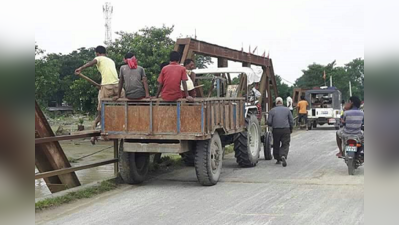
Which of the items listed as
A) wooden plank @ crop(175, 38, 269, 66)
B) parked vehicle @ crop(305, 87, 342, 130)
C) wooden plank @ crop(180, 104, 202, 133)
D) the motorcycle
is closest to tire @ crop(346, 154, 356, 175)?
the motorcycle

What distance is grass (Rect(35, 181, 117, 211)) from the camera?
25.8 ft

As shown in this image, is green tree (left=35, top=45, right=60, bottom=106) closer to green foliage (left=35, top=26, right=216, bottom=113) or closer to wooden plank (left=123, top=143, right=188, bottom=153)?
green foliage (left=35, top=26, right=216, bottom=113)

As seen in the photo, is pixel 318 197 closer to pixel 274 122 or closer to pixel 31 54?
pixel 274 122

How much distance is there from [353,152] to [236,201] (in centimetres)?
372

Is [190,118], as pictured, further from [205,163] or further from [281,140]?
[281,140]

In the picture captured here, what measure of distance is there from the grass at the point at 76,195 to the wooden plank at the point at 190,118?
1.91 meters

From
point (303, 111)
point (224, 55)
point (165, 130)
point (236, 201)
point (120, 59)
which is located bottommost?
point (236, 201)

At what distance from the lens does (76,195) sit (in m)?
8.69

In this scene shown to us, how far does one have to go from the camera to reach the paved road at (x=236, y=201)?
7059 millimetres

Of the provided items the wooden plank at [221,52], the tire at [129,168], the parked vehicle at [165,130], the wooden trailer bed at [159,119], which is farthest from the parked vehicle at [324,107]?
the tire at [129,168]

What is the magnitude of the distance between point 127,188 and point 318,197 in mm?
3779

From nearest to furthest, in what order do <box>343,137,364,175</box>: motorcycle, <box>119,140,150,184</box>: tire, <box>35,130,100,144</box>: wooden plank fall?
<box>35,130,100,144</box>: wooden plank < <box>119,140,150,184</box>: tire < <box>343,137,364,175</box>: motorcycle

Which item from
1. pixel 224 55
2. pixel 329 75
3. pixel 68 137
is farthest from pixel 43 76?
pixel 329 75

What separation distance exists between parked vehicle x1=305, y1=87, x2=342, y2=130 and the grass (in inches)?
709
